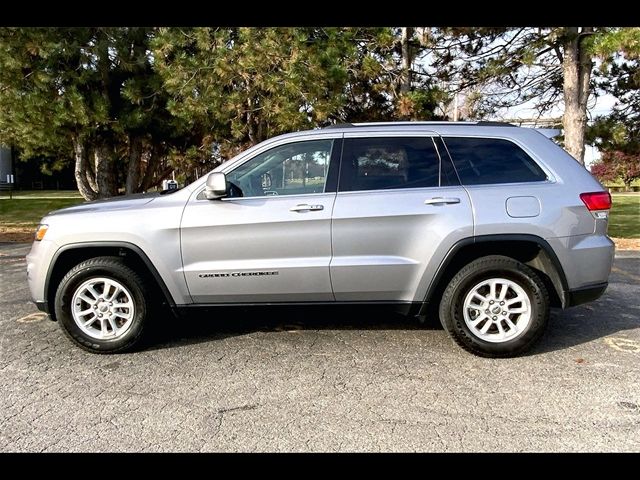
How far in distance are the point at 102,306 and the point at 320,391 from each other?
A: 2.03 m

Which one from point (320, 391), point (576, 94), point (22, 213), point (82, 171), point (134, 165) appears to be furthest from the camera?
point (22, 213)

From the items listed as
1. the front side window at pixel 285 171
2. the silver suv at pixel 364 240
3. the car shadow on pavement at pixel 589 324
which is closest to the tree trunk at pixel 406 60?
the car shadow on pavement at pixel 589 324

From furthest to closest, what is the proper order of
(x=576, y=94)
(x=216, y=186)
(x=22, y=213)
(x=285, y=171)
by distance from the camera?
1. (x=22, y=213)
2. (x=576, y=94)
3. (x=285, y=171)
4. (x=216, y=186)

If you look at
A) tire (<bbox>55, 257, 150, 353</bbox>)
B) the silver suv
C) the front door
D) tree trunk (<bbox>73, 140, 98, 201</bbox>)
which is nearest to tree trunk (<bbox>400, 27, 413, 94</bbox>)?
the silver suv

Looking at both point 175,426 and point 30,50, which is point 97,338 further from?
point 30,50

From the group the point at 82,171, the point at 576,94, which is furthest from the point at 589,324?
the point at 82,171

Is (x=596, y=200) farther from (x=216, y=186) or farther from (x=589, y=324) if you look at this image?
(x=216, y=186)

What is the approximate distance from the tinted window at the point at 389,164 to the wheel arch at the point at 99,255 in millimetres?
1743

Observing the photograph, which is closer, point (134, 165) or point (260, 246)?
point (260, 246)

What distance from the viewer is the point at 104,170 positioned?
524 inches

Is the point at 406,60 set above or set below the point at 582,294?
above

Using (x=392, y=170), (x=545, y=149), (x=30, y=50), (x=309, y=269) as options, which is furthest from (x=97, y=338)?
(x=30, y=50)

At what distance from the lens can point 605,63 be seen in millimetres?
9273

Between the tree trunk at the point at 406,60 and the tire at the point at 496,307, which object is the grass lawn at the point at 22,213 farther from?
the tire at the point at 496,307
